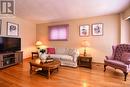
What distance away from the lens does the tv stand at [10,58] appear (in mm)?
4042

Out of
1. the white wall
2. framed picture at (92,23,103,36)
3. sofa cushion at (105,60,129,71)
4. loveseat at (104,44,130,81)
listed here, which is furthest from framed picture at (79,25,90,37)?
the white wall

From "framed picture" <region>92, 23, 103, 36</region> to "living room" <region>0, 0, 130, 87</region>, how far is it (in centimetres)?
10

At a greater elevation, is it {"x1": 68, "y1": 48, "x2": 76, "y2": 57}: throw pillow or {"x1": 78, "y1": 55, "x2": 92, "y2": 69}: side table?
{"x1": 68, "y1": 48, "x2": 76, "y2": 57}: throw pillow

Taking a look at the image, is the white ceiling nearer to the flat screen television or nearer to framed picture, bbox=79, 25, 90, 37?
framed picture, bbox=79, 25, 90, 37

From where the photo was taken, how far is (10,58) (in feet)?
14.6

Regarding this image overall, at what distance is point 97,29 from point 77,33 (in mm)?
1050

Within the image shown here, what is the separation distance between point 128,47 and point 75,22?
2860mm

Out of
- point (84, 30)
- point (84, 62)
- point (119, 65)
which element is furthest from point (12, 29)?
point (119, 65)

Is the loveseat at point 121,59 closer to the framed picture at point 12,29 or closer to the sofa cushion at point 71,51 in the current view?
the sofa cushion at point 71,51

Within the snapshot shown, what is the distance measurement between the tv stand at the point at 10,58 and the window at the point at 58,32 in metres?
2.14

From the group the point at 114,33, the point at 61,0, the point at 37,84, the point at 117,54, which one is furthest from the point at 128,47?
the point at 37,84

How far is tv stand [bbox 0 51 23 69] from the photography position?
13.3 feet

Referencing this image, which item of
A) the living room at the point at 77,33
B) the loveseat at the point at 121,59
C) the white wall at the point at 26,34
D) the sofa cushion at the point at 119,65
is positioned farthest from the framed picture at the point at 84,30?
the white wall at the point at 26,34

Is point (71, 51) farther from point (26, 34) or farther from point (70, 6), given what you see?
point (26, 34)
